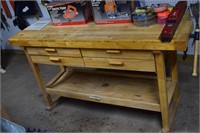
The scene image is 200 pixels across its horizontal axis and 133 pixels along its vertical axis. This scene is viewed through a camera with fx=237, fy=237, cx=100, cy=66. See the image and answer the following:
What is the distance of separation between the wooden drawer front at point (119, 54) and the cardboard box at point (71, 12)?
0.30 metres

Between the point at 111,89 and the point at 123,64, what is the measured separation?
38 centimetres

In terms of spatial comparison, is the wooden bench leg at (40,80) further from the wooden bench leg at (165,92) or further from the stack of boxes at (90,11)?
the wooden bench leg at (165,92)

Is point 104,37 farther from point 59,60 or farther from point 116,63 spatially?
point 59,60

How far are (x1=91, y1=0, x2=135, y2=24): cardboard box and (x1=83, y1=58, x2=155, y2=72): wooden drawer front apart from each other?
0.96 feet

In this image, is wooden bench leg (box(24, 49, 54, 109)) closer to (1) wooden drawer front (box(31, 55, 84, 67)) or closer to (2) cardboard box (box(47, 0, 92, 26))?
(1) wooden drawer front (box(31, 55, 84, 67))

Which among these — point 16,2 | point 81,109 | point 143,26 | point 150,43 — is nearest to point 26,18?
point 16,2

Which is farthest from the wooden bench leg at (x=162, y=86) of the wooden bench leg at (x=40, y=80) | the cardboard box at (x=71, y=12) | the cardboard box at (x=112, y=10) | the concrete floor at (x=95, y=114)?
the wooden bench leg at (x=40, y=80)

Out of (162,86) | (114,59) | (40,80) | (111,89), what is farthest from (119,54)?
(40,80)

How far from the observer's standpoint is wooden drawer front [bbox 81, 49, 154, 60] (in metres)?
1.37

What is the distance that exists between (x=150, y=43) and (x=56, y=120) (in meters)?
1.10

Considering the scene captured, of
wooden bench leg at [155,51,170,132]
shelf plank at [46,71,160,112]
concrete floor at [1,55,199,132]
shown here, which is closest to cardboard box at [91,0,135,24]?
wooden bench leg at [155,51,170,132]

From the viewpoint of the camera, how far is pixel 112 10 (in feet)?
5.12

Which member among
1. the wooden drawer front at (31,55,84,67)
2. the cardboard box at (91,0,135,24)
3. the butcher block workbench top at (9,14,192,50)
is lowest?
the wooden drawer front at (31,55,84,67)

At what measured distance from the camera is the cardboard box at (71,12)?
1.67 metres
